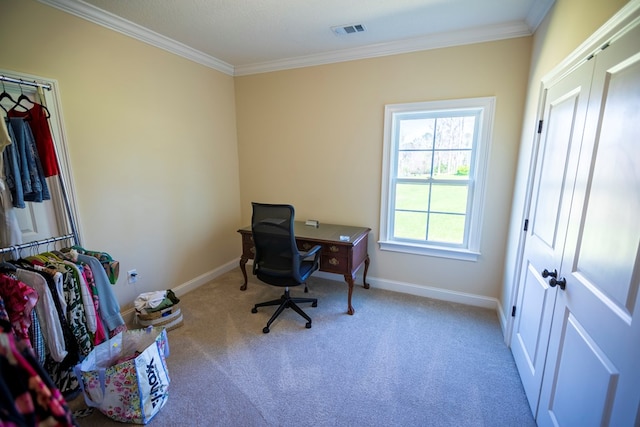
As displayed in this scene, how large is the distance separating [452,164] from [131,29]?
311cm

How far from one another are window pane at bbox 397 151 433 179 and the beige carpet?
4.32ft

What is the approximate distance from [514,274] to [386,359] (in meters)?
1.21

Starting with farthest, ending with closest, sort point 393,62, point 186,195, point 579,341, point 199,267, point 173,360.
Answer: point 199,267, point 186,195, point 393,62, point 173,360, point 579,341

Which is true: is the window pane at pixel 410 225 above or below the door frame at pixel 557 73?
below

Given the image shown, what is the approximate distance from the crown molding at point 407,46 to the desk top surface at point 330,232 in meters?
1.77

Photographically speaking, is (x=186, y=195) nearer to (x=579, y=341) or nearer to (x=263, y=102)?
(x=263, y=102)

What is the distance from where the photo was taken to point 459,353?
6.93ft

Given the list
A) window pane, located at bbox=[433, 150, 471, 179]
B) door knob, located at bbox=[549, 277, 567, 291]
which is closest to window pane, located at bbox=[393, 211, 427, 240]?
window pane, located at bbox=[433, 150, 471, 179]

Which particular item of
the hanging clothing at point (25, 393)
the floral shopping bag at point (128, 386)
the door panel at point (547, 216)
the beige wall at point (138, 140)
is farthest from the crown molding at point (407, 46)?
the hanging clothing at point (25, 393)

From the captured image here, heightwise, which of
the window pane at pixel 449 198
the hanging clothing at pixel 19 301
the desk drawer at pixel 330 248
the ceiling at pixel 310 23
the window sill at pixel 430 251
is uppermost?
the ceiling at pixel 310 23

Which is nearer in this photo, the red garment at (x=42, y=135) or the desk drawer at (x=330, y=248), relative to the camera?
the red garment at (x=42, y=135)

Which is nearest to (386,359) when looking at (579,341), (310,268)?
(310,268)

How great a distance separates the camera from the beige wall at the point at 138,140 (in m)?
1.95

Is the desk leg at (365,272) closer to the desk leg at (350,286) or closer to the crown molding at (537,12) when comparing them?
the desk leg at (350,286)
